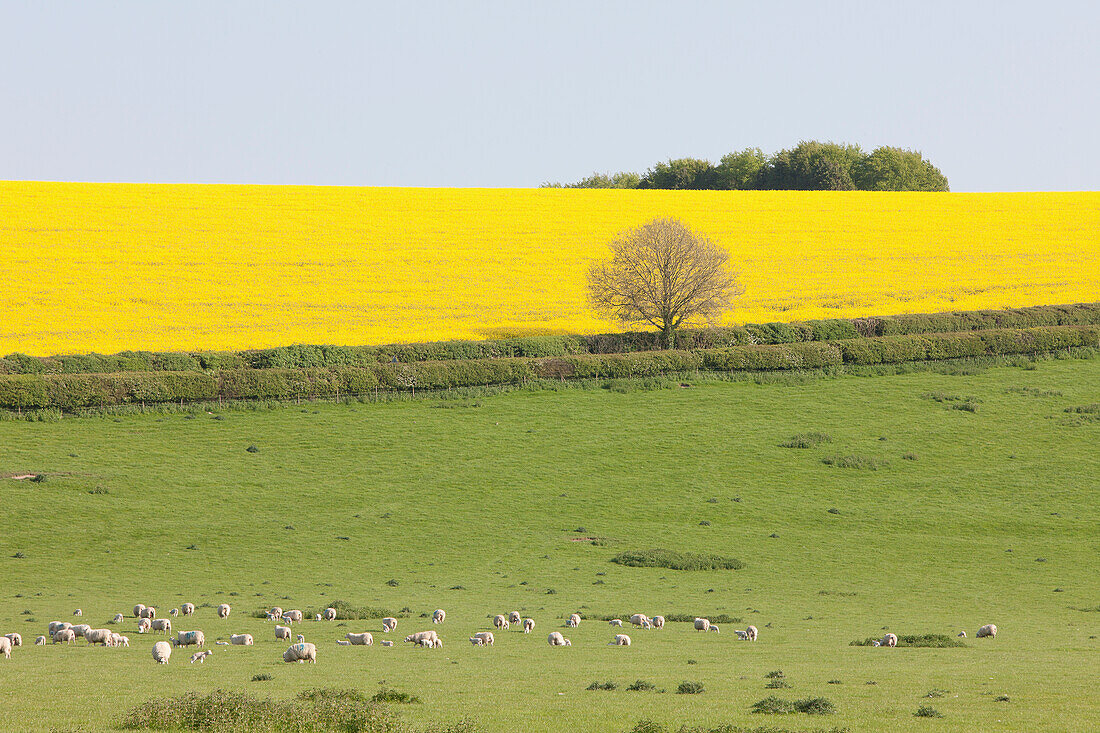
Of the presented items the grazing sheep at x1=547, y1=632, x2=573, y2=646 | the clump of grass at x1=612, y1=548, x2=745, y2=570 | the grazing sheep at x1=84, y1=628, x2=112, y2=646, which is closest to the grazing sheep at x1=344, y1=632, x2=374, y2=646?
the grazing sheep at x1=547, y1=632, x2=573, y2=646

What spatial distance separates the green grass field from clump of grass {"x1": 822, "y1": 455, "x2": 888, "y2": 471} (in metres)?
0.42

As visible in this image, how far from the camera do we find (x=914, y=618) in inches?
1341

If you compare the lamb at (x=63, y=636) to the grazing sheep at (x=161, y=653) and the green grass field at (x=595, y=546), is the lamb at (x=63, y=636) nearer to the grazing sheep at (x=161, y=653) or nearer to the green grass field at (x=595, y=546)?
the green grass field at (x=595, y=546)

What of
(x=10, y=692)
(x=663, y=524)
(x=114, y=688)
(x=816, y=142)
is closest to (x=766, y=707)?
(x=114, y=688)

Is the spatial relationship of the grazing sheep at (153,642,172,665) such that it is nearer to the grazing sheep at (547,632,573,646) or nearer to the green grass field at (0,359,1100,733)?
the green grass field at (0,359,1100,733)

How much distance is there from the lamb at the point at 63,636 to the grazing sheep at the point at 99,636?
41cm

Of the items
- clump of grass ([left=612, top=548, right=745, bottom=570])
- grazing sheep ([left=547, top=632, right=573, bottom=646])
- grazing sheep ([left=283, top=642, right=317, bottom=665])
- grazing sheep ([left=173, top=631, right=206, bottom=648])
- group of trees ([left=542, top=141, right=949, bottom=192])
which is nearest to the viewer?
grazing sheep ([left=283, top=642, right=317, bottom=665])

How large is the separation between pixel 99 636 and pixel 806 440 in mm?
40167

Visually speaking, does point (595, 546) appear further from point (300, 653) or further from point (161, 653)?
point (161, 653)

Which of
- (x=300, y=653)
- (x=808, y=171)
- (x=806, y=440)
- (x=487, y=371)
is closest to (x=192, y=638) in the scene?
(x=300, y=653)

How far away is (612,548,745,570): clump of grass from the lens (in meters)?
42.5

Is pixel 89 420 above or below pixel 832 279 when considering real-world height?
below

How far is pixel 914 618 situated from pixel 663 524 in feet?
50.9

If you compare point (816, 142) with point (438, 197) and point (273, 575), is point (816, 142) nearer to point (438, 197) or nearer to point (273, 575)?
point (438, 197)
